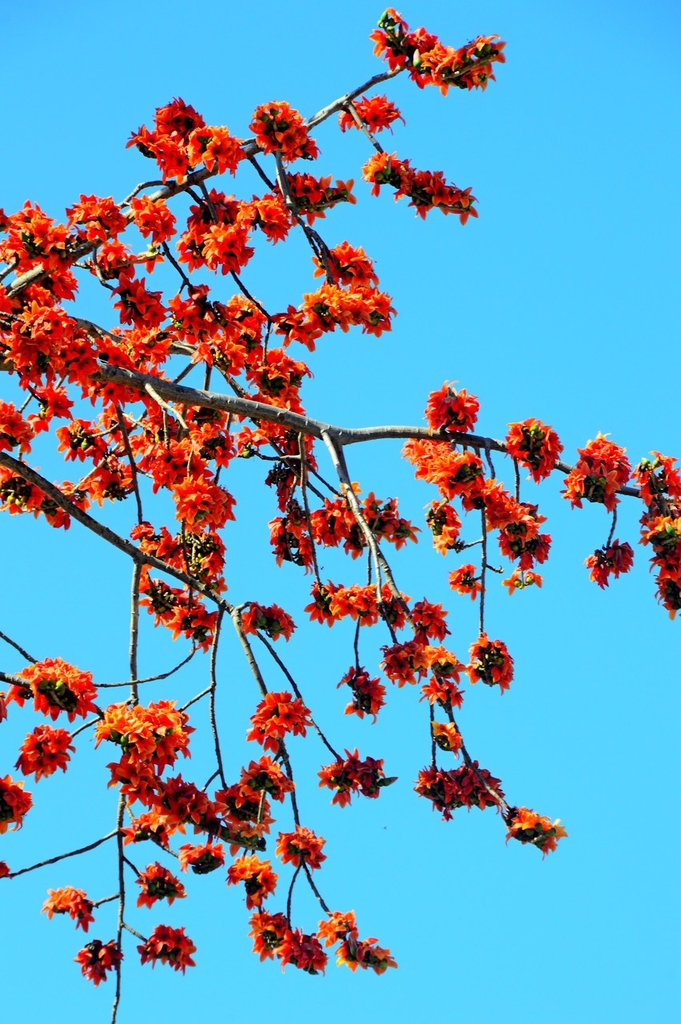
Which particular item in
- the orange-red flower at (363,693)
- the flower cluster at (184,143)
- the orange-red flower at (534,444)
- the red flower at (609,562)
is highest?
the flower cluster at (184,143)

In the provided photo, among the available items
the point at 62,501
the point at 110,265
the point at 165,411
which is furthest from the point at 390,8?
the point at 62,501

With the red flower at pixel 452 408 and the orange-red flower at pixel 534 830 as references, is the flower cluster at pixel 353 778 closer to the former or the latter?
the orange-red flower at pixel 534 830

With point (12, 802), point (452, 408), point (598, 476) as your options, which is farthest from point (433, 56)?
point (12, 802)

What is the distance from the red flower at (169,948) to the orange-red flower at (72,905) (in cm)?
28

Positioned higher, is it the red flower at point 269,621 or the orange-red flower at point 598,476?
the orange-red flower at point 598,476

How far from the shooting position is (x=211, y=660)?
223 inches

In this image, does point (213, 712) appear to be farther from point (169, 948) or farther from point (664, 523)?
point (664, 523)

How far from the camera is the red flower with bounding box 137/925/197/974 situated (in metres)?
5.93

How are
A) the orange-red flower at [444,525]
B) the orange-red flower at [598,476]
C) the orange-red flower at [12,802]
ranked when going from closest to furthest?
the orange-red flower at [12,802] → the orange-red flower at [598,476] → the orange-red flower at [444,525]

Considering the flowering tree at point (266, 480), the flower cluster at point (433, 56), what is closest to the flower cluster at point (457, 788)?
the flowering tree at point (266, 480)

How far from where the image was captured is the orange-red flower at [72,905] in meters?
5.94

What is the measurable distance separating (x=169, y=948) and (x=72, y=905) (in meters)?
0.48

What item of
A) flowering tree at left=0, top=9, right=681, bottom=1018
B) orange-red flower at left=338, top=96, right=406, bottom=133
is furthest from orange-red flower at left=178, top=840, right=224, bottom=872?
orange-red flower at left=338, top=96, right=406, bottom=133

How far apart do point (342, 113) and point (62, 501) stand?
286cm
